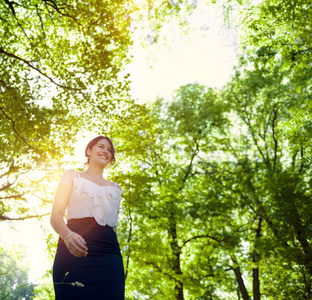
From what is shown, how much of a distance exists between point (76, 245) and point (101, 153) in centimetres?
96

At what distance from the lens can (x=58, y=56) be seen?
26.0 ft

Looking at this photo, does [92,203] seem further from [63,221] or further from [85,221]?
[63,221]

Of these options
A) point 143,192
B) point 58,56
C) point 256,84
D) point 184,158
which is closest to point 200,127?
point 184,158

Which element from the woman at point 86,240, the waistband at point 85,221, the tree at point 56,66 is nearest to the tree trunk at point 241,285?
the tree at point 56,66

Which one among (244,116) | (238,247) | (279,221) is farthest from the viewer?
(244,116)

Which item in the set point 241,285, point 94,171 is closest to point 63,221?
point 94,171

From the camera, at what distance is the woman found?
5.53 ft

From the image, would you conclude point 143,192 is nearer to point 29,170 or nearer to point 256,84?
point 29,170

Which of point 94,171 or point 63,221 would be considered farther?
point 94,171

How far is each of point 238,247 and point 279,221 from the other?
3.61m

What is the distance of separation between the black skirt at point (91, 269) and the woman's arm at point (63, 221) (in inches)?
3.5

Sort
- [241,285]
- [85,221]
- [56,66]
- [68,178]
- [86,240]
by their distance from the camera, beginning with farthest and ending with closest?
[241,285] → [56,66] → [68,178] → [85,221] → [86,240]

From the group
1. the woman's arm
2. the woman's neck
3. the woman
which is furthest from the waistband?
the woman's neck

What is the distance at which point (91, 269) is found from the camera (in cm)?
173
